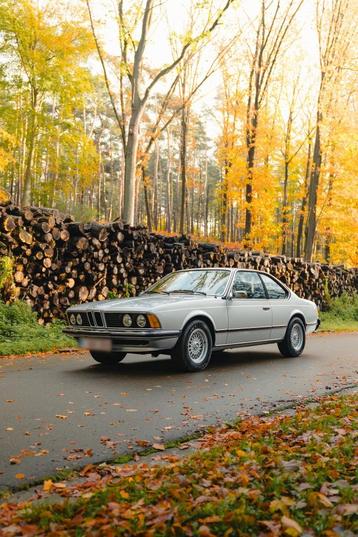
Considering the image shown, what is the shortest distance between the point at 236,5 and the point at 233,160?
12.7 m

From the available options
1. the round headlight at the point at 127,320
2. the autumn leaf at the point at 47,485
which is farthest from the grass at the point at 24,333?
the autumn leaf at the point at 47,485

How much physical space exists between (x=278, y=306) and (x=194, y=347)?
253cm

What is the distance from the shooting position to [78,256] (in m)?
13.0

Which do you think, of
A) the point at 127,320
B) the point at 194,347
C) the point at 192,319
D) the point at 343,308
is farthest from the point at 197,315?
the point at 343,308

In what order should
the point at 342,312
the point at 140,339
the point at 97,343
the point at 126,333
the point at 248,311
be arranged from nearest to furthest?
the point at 140,339 < the point at 126,333 < the point at 97,343 < the point at 248,311 < the point at 342,312

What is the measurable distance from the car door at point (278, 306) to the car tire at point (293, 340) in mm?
174

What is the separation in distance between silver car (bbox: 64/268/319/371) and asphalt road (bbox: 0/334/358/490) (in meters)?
0.37

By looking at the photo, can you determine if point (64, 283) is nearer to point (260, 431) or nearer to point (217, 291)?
point (217, 291)

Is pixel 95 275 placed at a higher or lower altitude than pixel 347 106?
lower

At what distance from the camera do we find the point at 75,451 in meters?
4.48

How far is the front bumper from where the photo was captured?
302 inches

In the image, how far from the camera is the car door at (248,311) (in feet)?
29.7

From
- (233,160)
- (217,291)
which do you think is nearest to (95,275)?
(217,291)

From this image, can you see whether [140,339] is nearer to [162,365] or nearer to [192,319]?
[192,319]
